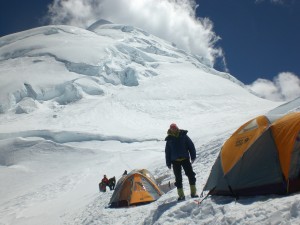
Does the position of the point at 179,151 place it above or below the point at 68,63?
below

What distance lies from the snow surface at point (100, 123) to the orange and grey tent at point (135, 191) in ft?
2.22

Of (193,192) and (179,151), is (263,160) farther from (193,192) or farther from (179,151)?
(179,151)

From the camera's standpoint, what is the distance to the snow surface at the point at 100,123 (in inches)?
400

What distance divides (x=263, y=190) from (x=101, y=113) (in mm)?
60009

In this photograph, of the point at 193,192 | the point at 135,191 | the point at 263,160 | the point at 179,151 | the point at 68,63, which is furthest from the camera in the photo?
the point at 68,63

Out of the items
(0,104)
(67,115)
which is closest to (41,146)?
(67,115)

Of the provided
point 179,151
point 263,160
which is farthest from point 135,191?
point 263,160

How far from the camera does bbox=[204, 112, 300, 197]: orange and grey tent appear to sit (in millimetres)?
7055

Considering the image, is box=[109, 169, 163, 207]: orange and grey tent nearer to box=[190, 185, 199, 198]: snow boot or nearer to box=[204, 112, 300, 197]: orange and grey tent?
box=[190, 185, 199, 198]: snow boot

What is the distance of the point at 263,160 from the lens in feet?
24.5

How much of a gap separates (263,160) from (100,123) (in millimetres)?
53916

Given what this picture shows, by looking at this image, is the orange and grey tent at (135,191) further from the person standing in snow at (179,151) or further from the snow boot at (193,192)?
the snow boot at (193,192)

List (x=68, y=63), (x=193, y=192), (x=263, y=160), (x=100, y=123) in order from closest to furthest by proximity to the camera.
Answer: (x=263, y=160) → (x=193, y=192) → (x=100, y=123) → (x=68, y=63)

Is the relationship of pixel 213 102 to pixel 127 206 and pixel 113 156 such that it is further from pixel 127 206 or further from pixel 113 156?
pixel 127 206
